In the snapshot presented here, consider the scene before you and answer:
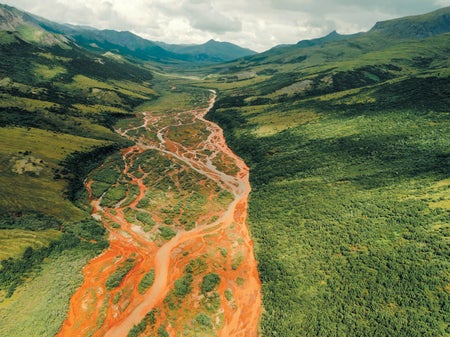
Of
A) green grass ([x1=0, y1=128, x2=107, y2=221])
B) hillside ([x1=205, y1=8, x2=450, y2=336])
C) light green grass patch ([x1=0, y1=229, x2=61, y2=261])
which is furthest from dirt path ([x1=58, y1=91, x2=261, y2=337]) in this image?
light green grass patch ([x1=0, y1=229, x2=61, y2=261])

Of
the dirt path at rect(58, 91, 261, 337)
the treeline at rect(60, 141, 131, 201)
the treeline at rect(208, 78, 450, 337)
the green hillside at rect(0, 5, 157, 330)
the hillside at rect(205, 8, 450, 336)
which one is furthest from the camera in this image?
the treeline at rect(60, 141, 131, 201)

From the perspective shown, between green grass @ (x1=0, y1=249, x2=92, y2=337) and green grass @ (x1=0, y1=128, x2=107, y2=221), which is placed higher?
green grass @ (x1=0, y1=128, x2=107, y2=221)

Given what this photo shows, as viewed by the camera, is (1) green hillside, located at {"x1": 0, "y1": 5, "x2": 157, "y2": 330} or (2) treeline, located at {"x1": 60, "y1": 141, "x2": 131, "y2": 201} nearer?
(1) green hillside, located at {"x1": 0, "y1": 5, "x2": 157, "y2": 330}

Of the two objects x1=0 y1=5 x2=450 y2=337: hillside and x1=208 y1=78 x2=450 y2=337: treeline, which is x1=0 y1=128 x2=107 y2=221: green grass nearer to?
x1=0 y1=5 x2=450 y2=337: hillside

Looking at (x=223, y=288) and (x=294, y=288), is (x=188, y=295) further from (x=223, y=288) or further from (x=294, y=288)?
(x=294, y=288)

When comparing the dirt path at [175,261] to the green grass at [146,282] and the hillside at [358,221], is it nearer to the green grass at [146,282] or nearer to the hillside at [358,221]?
the green grass at [146,282]

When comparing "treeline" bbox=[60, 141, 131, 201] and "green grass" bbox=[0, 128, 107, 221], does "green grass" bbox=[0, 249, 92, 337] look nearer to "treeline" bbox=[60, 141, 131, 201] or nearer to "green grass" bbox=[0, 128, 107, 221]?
"green grass" bbox=[0, 128, 107, 221]

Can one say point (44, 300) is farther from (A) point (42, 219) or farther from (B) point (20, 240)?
(A) point (42, 219)

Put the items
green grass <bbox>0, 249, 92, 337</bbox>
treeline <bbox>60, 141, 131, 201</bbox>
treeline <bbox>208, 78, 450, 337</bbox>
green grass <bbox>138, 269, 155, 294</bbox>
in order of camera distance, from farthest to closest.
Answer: treeline <bbox>60, 141, 131, 201</bbox> < green grass <bbox>138, 269, 155, 294</bbox> < treeline <bbox>208, 78, 450, 337</bbox> < green grass <bbox>0, 249, 92, 337</bbox>

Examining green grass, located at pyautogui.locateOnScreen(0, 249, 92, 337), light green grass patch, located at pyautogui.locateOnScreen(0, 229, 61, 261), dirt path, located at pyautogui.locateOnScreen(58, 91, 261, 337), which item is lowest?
dirt path, located at pyautogui.locateOnScreen(58, 91, 261, 337)
